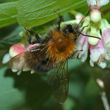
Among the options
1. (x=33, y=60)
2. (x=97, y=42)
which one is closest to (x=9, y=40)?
(x=33, y=60)

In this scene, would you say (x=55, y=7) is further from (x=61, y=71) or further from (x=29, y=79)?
(x=29, y=79)

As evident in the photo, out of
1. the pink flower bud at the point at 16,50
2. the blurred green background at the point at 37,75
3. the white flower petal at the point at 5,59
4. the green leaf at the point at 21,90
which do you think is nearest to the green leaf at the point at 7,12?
the blurred green background at the point at 37,75

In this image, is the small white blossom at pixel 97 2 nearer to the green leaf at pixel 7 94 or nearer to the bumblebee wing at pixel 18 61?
the bumblebee wing at pixel 18 61

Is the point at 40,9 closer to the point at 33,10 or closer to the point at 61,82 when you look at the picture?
the point at 33,10

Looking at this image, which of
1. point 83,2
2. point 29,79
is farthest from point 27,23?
point 29,79

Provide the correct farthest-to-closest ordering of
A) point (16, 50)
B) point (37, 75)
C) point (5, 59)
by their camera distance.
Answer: point (37, 75) → point (5, 59) → point (16, 50)

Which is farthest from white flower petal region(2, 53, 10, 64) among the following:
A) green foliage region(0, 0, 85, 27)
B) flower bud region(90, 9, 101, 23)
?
flower bud region(90, 9, 101, 23)

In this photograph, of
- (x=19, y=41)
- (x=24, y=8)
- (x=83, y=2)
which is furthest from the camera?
(x=19, y=41)
